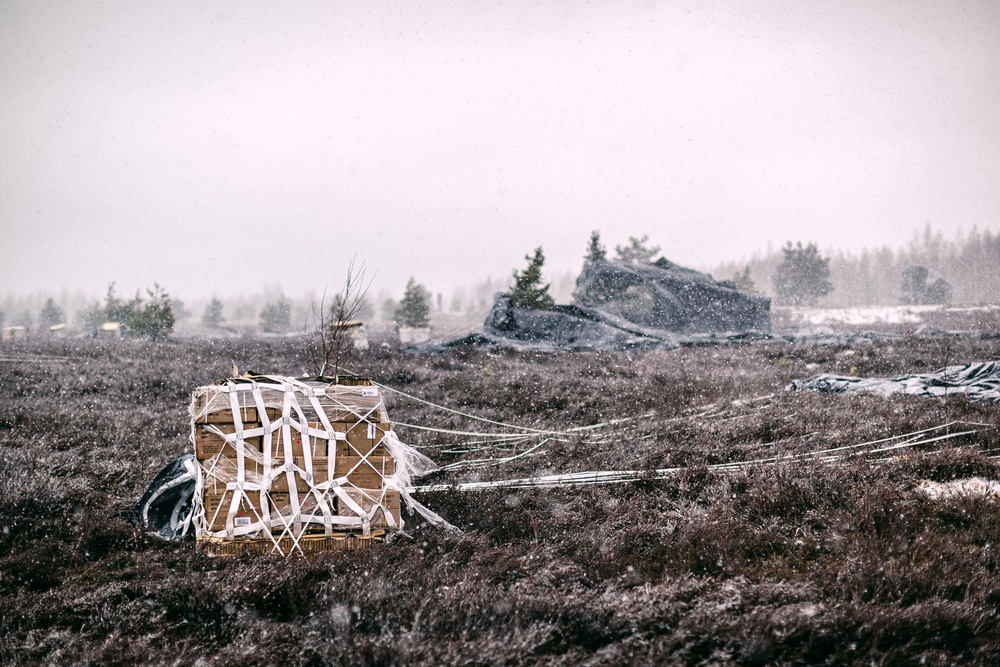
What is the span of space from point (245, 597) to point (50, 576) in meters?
1.55

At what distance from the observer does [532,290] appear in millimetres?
25672

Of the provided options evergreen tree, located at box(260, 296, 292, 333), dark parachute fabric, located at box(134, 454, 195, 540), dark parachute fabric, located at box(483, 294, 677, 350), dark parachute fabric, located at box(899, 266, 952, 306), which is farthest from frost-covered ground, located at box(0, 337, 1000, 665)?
dark parachute fabric, located at box(899, 266, 952, 306)

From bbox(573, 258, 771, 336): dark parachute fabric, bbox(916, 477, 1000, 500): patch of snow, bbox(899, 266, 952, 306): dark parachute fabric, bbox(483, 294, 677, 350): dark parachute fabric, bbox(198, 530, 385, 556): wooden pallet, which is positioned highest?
bbox(899, 266, 952, 306): dark parachute fabric

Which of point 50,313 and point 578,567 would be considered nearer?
point 578,567

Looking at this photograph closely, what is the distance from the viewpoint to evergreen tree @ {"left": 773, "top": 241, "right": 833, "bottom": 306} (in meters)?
55.2

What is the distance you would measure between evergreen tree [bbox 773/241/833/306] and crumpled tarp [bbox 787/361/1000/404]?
48.4 metres

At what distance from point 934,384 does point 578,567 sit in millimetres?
9857

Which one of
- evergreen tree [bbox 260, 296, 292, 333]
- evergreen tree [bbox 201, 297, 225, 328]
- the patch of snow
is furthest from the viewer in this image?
evergreen tree [bbox 201, 297, 225, 328]

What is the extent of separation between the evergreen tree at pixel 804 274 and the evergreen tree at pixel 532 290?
3984 centimetres

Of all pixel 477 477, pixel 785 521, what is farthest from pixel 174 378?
pixel 785 521

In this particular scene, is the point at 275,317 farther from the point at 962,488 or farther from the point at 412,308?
the point at 962,488

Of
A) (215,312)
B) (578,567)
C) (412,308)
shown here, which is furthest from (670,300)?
(215,312)

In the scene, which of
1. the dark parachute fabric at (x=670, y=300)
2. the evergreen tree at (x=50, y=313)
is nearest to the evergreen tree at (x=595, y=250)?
the dark parachute fabric at (x=670, y=300)

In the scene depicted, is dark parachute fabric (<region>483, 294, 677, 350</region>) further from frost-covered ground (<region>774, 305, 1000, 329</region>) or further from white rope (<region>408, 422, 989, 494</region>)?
frost-covered ground (<region>774, 305, 1000, 329</region>)
